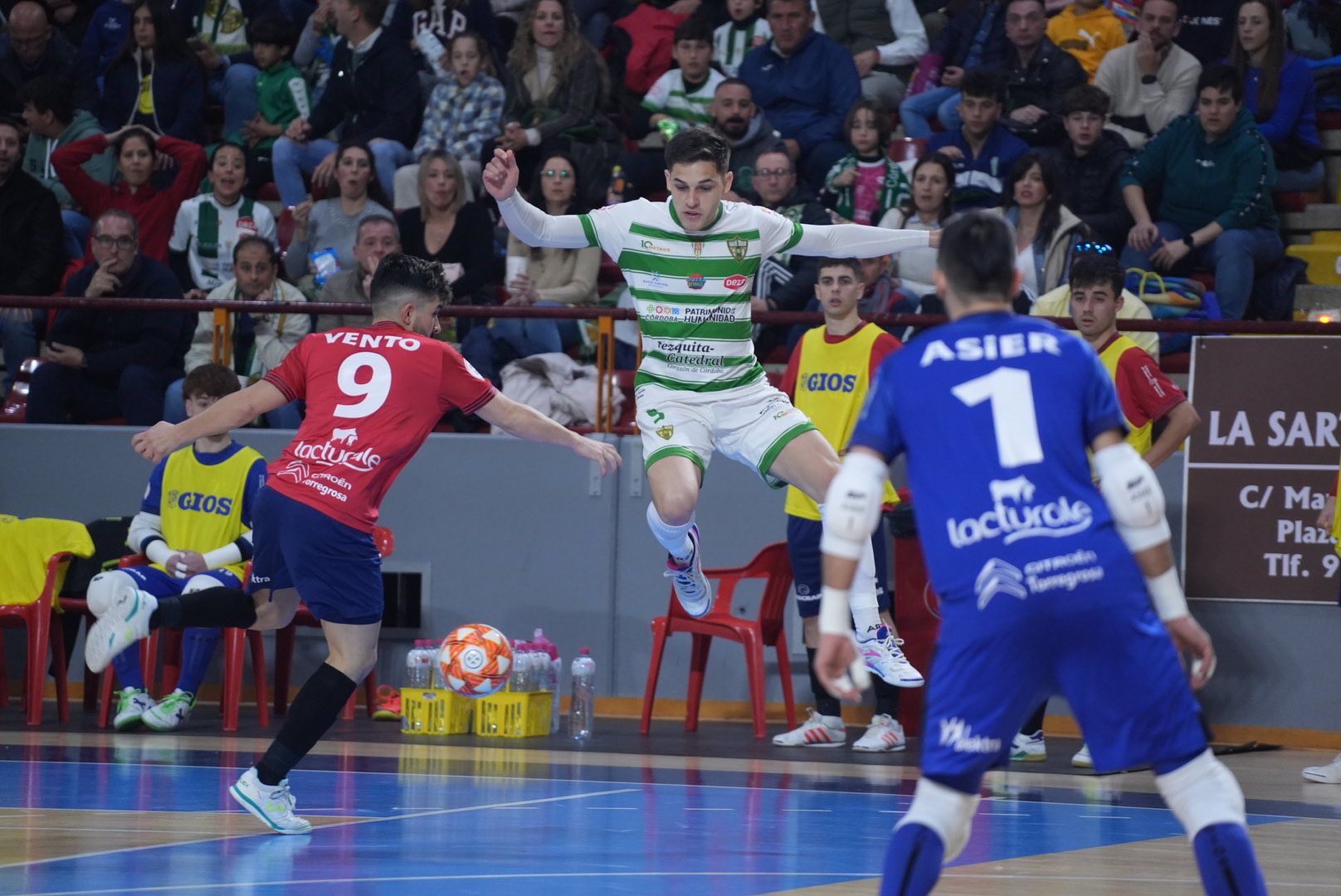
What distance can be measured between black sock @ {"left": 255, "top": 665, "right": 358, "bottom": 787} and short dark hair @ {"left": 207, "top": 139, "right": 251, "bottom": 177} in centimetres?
696

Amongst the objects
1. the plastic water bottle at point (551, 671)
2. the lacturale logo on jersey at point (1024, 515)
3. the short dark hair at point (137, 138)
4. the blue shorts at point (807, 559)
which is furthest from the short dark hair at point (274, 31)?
the lacturale logo on jersey at point (1024, 515)

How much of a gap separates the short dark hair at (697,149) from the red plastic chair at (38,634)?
16.2ft

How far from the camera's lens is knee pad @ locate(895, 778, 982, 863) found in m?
3.93

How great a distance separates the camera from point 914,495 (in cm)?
411

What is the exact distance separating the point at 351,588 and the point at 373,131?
744 centimetres

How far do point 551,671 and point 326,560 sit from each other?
4100 mm

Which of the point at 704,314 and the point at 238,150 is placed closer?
the point at 704,314

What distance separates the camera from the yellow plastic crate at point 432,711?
32.7ft

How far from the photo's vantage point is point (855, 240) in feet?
24.5

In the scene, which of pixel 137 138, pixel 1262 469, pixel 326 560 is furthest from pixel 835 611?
pixel 137 138

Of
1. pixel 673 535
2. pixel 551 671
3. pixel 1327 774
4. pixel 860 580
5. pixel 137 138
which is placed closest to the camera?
pixel 673 535

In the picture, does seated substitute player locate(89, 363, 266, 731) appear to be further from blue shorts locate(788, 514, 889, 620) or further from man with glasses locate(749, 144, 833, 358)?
man with glasses locate(749, 144, 833, 358)

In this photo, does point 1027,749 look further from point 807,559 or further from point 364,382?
point 364,382

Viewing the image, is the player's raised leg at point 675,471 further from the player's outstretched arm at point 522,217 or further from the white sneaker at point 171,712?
the white sneaker at point 171,712
